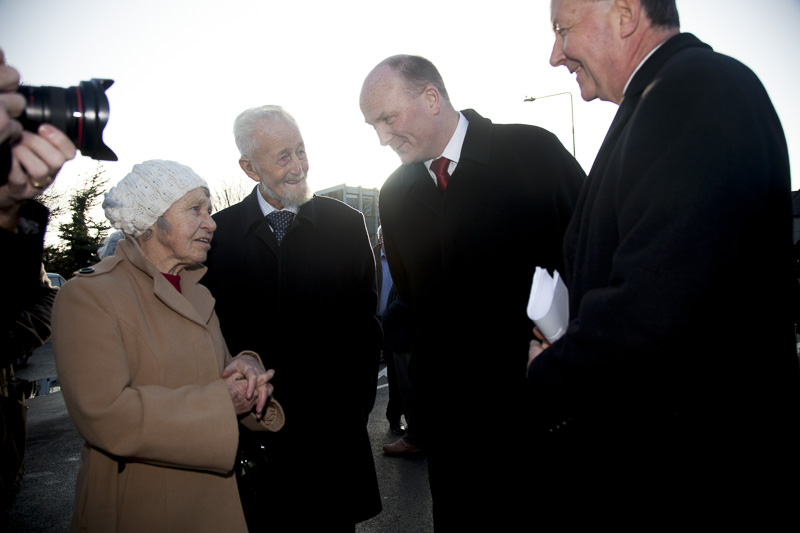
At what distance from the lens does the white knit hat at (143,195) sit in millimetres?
2092

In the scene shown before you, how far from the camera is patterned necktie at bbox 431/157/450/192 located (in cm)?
247

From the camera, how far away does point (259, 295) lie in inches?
110

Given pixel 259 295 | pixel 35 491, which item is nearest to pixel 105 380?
pixel 259 295

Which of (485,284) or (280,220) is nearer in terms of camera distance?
(485,284)

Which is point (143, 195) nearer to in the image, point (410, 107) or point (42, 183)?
point (42, 183)

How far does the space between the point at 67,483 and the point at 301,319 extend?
373cm

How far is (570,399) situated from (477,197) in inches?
49.2

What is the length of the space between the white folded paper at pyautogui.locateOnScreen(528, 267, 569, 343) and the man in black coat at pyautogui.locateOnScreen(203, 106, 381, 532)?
1.53 meters

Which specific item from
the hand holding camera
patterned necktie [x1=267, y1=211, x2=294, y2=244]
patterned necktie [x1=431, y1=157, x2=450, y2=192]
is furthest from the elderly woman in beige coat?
patterned necktie [x1=431, y1=157, x2=450, y2=192]

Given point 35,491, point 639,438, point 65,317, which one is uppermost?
point 65,317

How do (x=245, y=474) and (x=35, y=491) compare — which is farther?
(x=35, y=491)

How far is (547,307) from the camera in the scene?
143 cm

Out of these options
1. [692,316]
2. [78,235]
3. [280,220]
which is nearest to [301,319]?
[280,220]

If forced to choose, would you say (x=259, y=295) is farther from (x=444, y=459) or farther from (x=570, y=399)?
(x=570, y=399)
